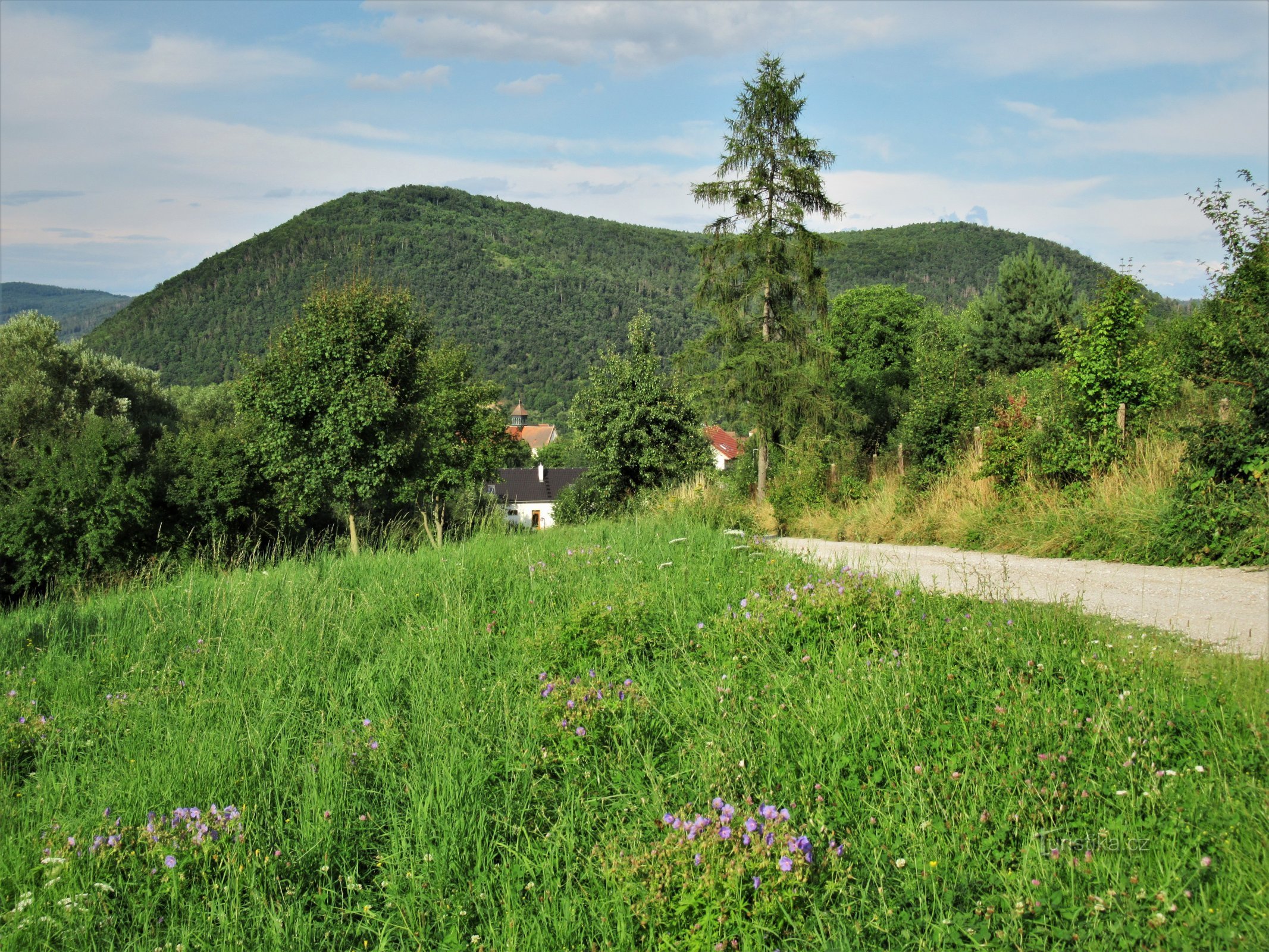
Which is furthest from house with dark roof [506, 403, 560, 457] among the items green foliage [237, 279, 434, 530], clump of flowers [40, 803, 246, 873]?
clump of flowers [40, 803, 246, 873]

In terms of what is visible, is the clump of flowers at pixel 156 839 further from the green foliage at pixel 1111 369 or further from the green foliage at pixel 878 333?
the green foliage at pixel 878 333

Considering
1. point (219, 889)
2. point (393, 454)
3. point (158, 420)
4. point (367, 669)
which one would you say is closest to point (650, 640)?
point (367, 669)

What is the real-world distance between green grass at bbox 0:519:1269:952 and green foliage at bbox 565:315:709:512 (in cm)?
2010

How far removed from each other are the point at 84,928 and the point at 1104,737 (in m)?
3.82

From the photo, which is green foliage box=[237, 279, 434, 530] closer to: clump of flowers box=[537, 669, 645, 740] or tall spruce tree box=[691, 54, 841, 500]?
tall spruce tree box=[691, 54, 841, 500]

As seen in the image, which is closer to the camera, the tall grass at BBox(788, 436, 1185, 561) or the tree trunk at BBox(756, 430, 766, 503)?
the tall grass at BBox(788, 436, 1185, 561)

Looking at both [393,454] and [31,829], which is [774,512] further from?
[393,454]

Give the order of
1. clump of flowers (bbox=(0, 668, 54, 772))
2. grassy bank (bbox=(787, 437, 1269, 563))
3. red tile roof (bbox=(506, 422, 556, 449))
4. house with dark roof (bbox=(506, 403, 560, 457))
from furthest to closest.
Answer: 1. red tile roof (bbox=(506, 422, 556, 449))
2. house with dark roof (bbox=(506, 403, 560, 457))
3. grassy bank (bbox=(787, 437, 1269, 563))
4. clump of flowers (bbox=(0, 668, 54, 772))

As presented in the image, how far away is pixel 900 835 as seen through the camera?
2689 mm

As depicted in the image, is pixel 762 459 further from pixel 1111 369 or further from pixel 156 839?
pixel 156 839

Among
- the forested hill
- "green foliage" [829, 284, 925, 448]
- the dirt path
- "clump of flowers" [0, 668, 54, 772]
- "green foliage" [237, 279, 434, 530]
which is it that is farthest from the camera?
the forested hill

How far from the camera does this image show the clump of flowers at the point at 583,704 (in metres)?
3.50

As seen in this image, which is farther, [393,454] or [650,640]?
[393,454]

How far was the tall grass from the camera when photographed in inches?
303
